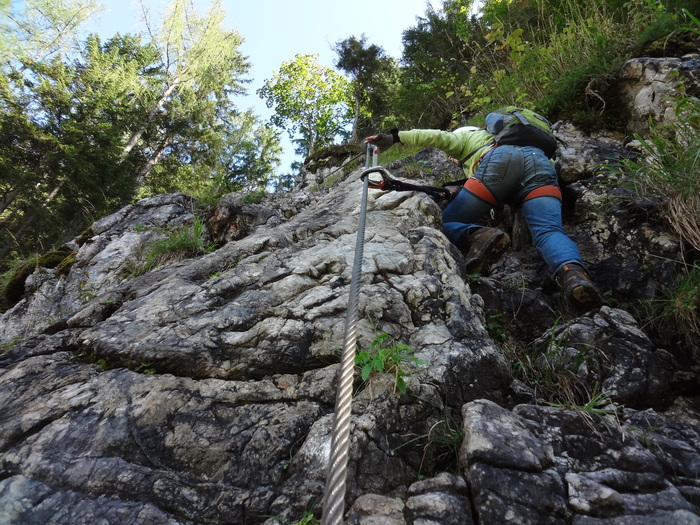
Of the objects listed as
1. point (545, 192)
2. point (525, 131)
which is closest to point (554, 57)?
point (525, 131)

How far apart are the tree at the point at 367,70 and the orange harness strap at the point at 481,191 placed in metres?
10.3

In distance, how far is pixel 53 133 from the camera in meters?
10.9

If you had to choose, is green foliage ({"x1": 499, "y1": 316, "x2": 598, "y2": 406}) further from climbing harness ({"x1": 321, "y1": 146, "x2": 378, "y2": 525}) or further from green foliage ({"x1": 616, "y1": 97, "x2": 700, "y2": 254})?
climbing harness ({"x1": 321, "y1": 146, "x2": 378, "y2": 525})

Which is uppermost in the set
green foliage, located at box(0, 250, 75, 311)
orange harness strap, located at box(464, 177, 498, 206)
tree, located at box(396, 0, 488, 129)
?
tree, located at box(396, 0, 488, 129)

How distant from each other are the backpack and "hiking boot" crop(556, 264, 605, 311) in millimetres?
1563

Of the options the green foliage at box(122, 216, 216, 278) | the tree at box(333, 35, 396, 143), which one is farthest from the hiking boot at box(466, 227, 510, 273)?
the tree at box(333, 35, 396, 143)

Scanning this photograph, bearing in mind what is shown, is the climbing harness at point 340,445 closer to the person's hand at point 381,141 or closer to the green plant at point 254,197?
the person's hand at point 381,141

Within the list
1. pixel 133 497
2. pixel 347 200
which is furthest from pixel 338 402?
pixel 347 200

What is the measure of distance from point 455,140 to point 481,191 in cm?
103

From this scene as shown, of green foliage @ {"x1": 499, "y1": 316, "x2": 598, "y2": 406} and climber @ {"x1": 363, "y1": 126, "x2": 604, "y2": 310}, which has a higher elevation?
climber @ {"x1": 363, "y1": 126, "x2": 604, "y2": 310}

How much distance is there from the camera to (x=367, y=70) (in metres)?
13.3

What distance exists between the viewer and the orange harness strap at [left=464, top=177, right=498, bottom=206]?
3.46m

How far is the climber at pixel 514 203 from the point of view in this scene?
2.82m

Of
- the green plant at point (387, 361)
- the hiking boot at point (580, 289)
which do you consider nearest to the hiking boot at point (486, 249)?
the hiking boot at point (580, 289)
